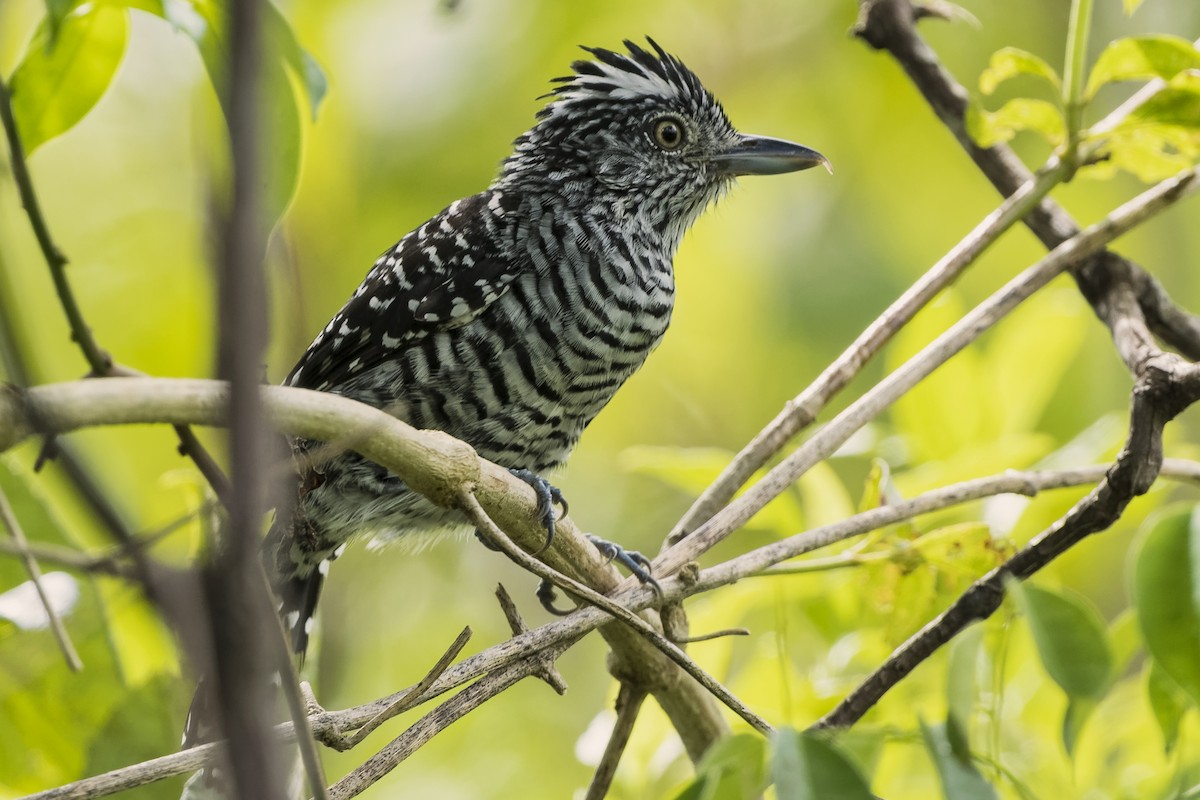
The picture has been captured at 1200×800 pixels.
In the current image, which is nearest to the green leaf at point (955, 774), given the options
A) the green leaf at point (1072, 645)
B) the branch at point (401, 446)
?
the green leaf at point (1072, 645)

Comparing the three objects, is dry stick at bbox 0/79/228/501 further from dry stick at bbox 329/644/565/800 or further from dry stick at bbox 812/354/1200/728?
dry stick at bbox 812/354/1200/728

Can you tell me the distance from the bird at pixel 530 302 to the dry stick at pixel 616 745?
0.43 m

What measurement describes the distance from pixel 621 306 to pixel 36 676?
54.2 inches

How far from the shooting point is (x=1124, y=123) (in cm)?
212

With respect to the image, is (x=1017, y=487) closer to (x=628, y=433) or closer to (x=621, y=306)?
(x=621, y=306)

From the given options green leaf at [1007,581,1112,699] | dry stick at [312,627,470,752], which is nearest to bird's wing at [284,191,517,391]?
dry stick at [312,627,470,752]

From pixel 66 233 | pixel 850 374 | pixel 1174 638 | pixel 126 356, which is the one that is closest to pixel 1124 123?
pixel 850 374

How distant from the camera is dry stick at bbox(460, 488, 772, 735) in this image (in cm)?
163

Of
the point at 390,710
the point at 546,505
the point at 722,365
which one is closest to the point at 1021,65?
the point at 546,505

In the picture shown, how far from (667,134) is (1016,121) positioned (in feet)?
3.81

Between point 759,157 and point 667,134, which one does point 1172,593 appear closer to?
point 759,157

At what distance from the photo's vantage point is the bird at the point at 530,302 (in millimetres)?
2652

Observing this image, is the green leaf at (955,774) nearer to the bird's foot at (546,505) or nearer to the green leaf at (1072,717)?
the green leaf at (1072,717)

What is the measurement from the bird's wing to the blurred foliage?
0.30 meters
